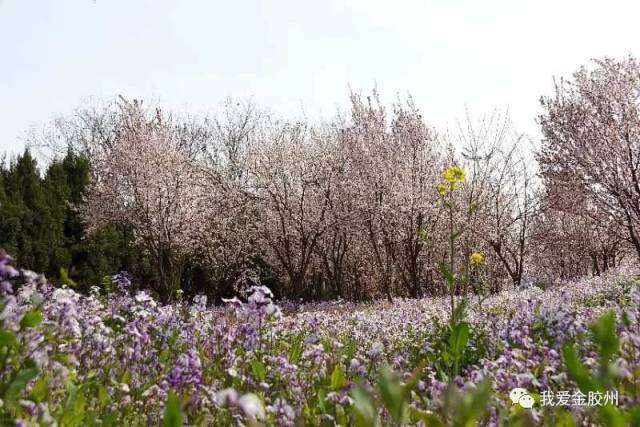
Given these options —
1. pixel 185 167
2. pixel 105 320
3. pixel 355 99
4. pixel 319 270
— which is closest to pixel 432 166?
pixel 355 99

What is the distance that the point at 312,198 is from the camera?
20.2 meters

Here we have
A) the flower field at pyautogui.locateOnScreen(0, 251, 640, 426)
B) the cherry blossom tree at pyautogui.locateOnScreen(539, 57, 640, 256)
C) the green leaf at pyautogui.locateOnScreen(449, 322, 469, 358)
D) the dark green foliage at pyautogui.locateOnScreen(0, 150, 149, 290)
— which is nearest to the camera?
the flower field at pyautogui.locateOnScreen(0, 251, 640, 426)

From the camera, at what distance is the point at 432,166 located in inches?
762

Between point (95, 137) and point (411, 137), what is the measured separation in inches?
988

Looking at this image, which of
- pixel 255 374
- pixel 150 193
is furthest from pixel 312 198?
pixel 255 374

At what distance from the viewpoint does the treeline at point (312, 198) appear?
15383mm

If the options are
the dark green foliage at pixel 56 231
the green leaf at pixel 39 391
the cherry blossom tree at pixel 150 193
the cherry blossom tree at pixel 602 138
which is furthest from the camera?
the cherry blossom tree at pixel 150 193

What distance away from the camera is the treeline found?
15.4 metres
